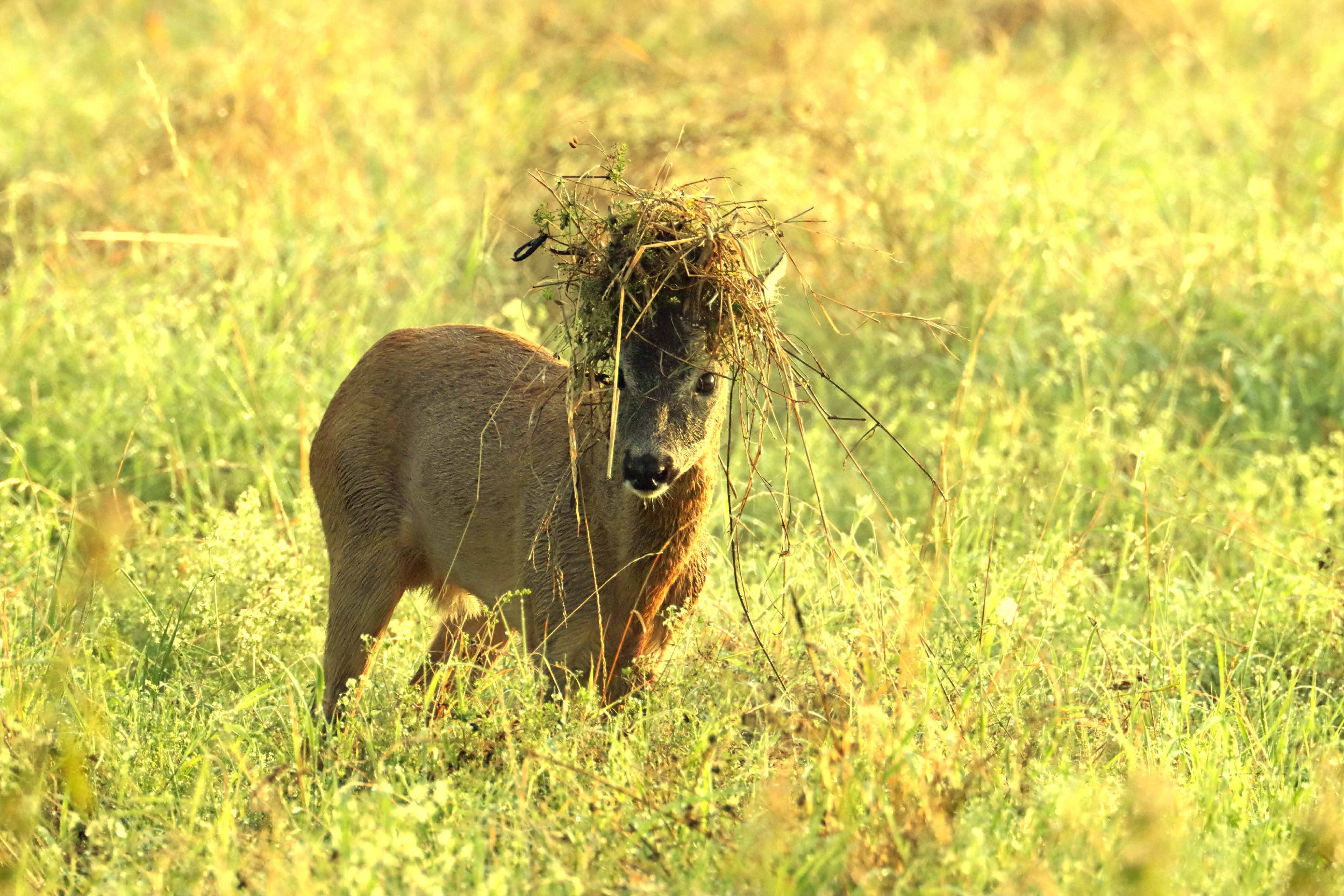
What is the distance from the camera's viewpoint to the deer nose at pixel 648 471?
374cm

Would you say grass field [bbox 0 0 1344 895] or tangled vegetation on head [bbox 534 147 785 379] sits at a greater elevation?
tangled vegetation on head [bbox 534 147 785 379]

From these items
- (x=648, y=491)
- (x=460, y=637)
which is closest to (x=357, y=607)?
(x=460, y=637)

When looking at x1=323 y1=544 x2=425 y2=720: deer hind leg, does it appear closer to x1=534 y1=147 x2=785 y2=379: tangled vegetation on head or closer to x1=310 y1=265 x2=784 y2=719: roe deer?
x1=310 y1=265 x2=784 y2=719: roe deer

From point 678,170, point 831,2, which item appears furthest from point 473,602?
point 831,2

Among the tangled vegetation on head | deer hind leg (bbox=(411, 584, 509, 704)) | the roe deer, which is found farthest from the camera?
deer hind leg (bbox=(411, 584, 509, 704))

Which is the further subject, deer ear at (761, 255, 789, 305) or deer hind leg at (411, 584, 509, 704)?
deer hind leg at (411, 584, 509, 704)

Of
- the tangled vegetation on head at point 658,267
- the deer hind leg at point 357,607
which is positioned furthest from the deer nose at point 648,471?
the deer hind leg at point 357,607

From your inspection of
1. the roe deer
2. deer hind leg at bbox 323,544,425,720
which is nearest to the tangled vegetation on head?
the roe deer

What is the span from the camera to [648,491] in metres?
3.79

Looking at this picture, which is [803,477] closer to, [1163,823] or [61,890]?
[1163,823]

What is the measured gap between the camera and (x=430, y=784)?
11.2 ft

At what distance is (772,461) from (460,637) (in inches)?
92.8

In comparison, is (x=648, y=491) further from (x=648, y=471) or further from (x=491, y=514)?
(x=491, y=514)

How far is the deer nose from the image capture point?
3744mm
